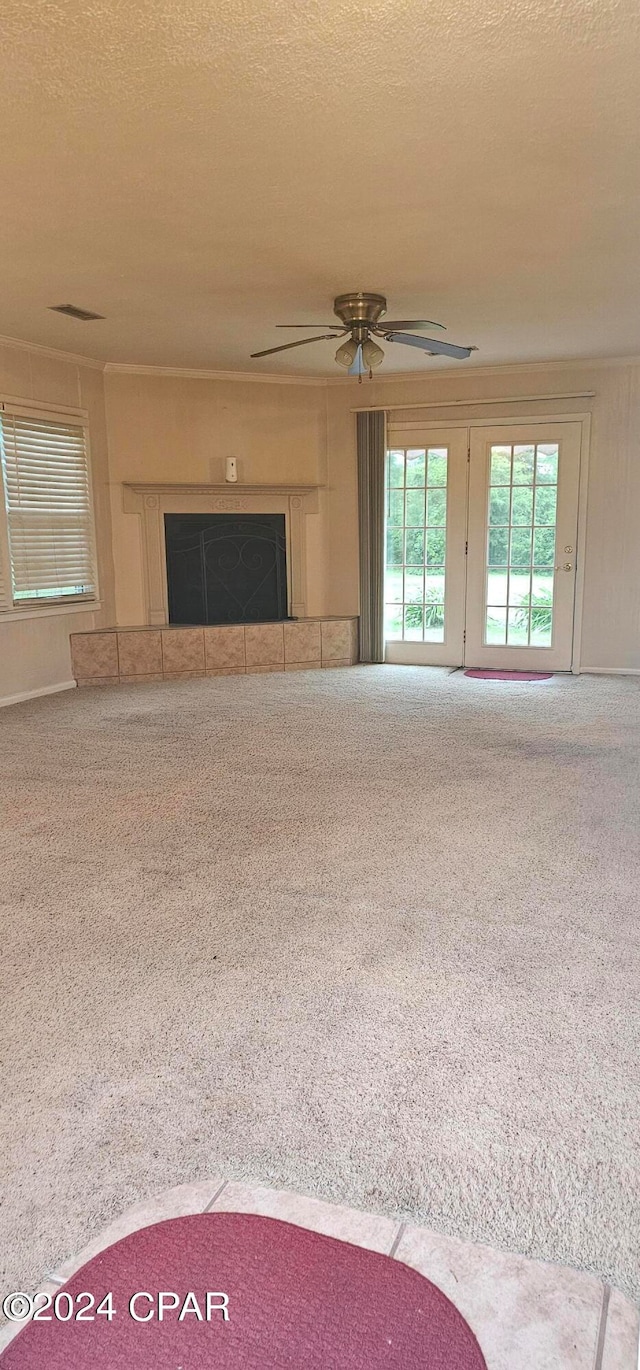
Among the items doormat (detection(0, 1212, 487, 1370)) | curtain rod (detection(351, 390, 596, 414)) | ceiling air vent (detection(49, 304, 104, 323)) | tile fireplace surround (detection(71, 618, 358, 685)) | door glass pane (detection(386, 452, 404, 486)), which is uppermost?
ceiling air vent (detection(49, 304, 104, 323))

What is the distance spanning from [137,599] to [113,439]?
A: 1.29 m

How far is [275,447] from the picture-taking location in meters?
6.98

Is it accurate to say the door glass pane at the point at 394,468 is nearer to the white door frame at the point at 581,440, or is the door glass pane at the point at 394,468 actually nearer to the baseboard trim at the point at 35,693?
the white door frame at the point at 581,440

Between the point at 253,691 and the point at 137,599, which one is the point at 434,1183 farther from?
the point at 137,599

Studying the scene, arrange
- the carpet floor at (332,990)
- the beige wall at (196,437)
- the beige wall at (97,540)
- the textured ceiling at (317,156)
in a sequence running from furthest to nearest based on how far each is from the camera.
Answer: the beige wall at (196,437), the beige wall at (97,540), the textured ceiling at (317,156), the carpet floor at (332,990)

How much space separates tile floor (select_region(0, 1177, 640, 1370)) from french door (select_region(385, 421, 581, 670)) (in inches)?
226

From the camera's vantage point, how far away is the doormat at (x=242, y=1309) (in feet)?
3.96

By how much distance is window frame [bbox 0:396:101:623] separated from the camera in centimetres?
564

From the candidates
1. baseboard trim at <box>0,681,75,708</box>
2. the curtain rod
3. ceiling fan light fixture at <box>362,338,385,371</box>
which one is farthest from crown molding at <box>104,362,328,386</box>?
baseboard trim at <box>0,681,75,708</box>

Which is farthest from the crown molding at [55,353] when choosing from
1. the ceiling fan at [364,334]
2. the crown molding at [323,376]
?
the ceiling fan at [364,334]

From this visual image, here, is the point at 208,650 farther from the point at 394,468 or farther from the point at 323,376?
the point at 323,376

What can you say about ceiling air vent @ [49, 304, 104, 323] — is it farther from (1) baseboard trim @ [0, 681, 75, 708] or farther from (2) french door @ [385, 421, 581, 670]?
(2) french door @ [385, 421, 581, 670]

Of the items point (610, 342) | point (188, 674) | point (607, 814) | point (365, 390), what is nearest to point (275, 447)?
point (365, 390)

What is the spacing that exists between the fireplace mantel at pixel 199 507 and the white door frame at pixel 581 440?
1062mm
